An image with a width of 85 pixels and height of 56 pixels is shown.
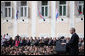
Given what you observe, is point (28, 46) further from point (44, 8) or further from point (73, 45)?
point (73, 45)

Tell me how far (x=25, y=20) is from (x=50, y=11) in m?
2.74

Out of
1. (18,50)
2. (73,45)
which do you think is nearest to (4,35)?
(18,50)

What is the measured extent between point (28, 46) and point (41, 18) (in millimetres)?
4377

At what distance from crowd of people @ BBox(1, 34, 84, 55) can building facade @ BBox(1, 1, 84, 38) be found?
1910 millimetres

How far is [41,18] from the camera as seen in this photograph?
2745cm

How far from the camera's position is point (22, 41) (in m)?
25.3

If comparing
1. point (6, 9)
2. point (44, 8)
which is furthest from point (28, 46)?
point (6, 9)

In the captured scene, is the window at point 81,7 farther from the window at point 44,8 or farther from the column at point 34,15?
the column at point 34,15

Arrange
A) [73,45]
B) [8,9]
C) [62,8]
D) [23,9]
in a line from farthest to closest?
[8,9] → [23,9] → [62,8] → [73,45]

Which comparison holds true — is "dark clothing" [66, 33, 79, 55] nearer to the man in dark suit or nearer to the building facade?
the man in dark suit

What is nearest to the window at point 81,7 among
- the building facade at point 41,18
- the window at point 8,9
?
the building facade at point 41,18

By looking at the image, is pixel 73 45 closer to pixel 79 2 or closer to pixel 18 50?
pixel 18 50

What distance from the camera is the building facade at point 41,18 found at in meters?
26.2

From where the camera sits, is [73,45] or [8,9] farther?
[8,9]
